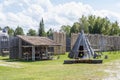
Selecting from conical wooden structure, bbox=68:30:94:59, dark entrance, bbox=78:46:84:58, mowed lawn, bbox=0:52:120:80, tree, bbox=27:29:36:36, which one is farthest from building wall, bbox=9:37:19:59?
tree, bbox=27:29:36:36

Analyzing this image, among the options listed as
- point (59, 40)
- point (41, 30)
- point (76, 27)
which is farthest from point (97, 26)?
point (59, 40)

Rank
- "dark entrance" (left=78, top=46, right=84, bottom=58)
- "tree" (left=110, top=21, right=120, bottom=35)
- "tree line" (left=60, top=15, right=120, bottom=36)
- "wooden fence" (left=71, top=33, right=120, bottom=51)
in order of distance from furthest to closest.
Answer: "tree" (left=110, top=21, right=120, bottom=35), "tree line" (left=60, top=15, right=120, bottom=36), "wooden fence" (left=71, top=33, right=120, bottom=51), "dark entrance" (left=78, top=46, right=84, bottom=58)

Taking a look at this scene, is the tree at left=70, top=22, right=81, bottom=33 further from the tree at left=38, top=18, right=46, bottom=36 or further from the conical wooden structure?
the conical wooden structure

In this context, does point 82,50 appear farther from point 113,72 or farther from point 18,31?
point 18,31

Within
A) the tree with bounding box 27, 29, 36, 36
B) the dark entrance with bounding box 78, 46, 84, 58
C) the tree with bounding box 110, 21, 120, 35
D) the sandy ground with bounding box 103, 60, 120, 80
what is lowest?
the sandy ground with bounding box 103, 60, 120, 80

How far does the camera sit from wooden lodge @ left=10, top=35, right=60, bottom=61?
36750 mm

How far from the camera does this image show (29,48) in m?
38.8

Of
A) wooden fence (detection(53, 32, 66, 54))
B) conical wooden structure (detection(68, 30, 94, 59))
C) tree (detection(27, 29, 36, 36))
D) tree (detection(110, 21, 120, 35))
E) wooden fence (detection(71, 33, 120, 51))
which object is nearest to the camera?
conical wooden structure (detection(68, 30, 94, 59))

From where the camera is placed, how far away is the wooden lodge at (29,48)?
121ft

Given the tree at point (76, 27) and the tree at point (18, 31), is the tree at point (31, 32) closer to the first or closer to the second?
the tree at point (18, 31)

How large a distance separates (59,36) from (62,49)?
213 cm

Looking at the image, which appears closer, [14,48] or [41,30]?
[14,48]

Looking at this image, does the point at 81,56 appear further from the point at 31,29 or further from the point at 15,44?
the point at 31,29

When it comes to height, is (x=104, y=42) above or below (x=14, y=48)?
above
